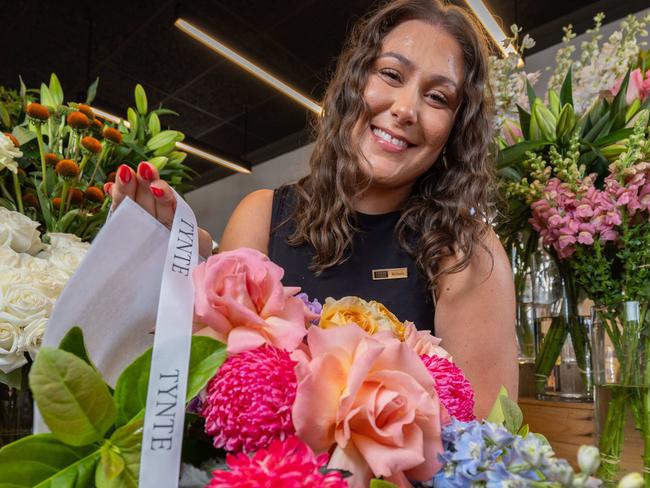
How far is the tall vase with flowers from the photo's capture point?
766 millimetres

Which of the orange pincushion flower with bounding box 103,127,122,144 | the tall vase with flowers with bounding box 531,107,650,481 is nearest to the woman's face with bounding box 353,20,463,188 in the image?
the tall vase with flowers with bounding box 531,107,650,481

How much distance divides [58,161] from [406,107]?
1.85 ft

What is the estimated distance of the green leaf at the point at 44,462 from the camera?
0.23 metres

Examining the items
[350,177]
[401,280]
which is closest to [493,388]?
[401,280]

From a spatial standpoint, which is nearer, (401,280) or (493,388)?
(493,388)

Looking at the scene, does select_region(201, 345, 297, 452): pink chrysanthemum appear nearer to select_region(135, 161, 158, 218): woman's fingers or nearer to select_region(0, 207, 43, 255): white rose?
select_region(135, 161, 158, 218): woman's fingers

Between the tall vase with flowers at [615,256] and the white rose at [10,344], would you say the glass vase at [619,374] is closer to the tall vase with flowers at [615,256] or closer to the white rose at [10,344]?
the tall vase with flowers at [615,256]

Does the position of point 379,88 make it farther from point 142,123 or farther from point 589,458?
point 589,458

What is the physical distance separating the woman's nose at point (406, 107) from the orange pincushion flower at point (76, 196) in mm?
543

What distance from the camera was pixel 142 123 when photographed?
33.5 inches

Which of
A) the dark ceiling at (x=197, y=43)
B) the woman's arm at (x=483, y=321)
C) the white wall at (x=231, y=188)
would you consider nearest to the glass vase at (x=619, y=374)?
the woman's arm at (x=483, y=321)

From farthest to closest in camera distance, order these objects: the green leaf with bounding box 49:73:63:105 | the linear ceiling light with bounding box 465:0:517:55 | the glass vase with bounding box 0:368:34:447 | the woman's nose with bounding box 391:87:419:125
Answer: the linear ceiling light with bounding box 465:0:517:55 < the woman's nose with bounding box 391:87:419:125 < the green leaf with bounding box 49:73:63:105 < the glass vase with bounding box 0:368:34:447

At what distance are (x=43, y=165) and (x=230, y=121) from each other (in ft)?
19.7

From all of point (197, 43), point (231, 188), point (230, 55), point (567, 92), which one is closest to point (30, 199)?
point (567, 92)
